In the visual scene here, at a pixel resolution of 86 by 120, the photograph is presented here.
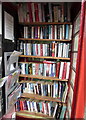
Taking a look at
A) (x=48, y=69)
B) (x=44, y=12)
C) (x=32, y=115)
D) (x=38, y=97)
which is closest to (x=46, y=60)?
(x=48, y=69)

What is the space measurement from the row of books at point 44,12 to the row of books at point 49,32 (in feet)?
0.30

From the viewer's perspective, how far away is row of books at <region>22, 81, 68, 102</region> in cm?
134

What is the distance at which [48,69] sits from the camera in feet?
4.44

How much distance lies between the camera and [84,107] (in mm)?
733

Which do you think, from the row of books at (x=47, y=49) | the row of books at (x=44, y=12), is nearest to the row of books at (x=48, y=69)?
the row of books at (x=47, y=49)

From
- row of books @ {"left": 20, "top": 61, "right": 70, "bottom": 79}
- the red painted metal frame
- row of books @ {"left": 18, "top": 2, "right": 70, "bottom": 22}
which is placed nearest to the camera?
the red painted metal frame

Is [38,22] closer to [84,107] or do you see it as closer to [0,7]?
[0,7]

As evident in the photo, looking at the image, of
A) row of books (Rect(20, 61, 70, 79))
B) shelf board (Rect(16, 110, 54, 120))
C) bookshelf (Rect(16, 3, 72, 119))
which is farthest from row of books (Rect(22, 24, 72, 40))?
shelf board (Rect(16, 110, 54, 120))

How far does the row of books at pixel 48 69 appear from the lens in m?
1.30

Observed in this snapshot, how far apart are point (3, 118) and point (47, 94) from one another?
2.09ft

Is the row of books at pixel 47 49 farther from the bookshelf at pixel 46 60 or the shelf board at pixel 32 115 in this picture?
the shelf board at pixel 32 115

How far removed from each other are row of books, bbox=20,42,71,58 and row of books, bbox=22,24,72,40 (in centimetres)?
11

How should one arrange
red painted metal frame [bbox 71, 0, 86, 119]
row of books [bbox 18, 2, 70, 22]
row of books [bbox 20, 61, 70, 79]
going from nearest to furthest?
red painted metal frame [bbox 71, 0, 86, 119] → row of books [bbox 18, 2, 70, 22] → row of books [bbox 20, 61, 70, 79]

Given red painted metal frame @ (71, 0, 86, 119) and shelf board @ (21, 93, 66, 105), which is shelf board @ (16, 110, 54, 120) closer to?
shelf board @ (21, 93, 66, 105)
